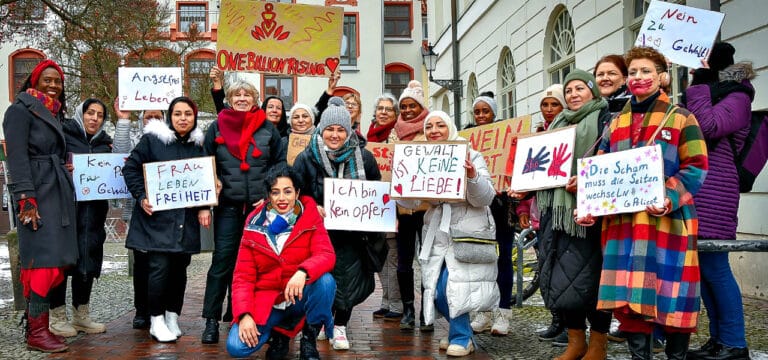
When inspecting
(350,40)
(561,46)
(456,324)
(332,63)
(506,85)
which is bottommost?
(456,324)

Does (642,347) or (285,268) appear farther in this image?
(285,268)

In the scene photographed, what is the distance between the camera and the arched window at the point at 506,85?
16375 mm

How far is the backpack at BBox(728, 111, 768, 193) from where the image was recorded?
487 centimetres

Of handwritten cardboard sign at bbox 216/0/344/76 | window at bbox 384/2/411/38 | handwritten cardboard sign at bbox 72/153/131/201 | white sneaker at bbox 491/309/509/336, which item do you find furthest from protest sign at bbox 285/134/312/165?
window at bbox 384/2/411/38

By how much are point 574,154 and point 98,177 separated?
3.91 metres

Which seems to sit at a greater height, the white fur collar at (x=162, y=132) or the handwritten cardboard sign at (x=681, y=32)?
the handwritten cardboard sign at (x=681, y=32)

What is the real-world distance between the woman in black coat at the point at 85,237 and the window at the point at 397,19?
3202cm

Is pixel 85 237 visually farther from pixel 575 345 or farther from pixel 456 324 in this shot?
pixel 575 345

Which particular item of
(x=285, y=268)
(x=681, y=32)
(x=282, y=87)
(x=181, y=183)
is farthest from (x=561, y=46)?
(x=282, y=87)

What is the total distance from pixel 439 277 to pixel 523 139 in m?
1.16

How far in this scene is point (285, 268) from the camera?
15.9ft

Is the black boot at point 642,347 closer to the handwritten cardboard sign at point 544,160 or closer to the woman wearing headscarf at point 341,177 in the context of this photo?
the handwritten cardboard sign at point 544,160

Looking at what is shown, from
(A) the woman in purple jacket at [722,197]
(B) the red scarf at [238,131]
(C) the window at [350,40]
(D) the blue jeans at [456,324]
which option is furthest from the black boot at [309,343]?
(C) the window at [350,40]

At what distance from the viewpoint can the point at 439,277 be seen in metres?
5.16
